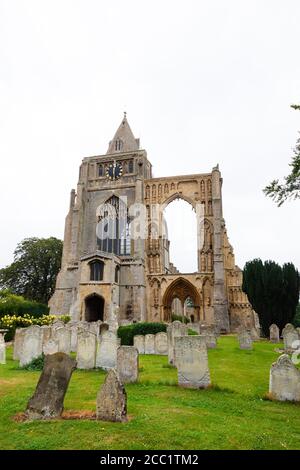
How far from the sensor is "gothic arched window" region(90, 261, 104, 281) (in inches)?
1174

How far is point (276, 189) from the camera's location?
10016 mm

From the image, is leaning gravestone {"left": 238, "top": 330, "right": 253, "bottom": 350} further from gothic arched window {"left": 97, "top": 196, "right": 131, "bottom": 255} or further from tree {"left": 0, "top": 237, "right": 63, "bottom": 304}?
tree {"left": 0, "top": 237, "right": 63, "bottom": 304}

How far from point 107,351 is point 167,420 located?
5.63 meters

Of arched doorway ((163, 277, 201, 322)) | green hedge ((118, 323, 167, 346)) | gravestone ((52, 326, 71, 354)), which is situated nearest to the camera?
gravestone ((52, 326, 71, 354))

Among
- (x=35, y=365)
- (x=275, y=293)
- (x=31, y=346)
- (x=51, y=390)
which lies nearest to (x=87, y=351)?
(x=35, y=365)

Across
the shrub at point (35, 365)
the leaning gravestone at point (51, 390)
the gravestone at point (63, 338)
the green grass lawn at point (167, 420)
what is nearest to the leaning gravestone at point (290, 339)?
the green grass lawn at point (167, 420)

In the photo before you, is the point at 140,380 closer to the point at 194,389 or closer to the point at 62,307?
the point at 194,389

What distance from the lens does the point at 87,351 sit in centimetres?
1061

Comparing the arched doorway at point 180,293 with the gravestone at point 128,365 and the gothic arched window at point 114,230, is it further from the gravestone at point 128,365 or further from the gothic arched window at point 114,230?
the gravestone at point 128,365

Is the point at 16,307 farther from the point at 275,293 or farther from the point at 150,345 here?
the point at 275,293

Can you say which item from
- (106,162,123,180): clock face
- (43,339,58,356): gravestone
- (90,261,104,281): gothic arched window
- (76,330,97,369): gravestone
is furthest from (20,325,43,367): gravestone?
(106,162,123,180): clock face

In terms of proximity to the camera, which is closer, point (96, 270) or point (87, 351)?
Answer: point (87, 351)

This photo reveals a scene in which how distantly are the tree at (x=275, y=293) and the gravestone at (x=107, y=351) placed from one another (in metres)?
16.7

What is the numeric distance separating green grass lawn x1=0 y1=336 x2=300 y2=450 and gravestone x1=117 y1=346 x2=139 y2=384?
0.32m
